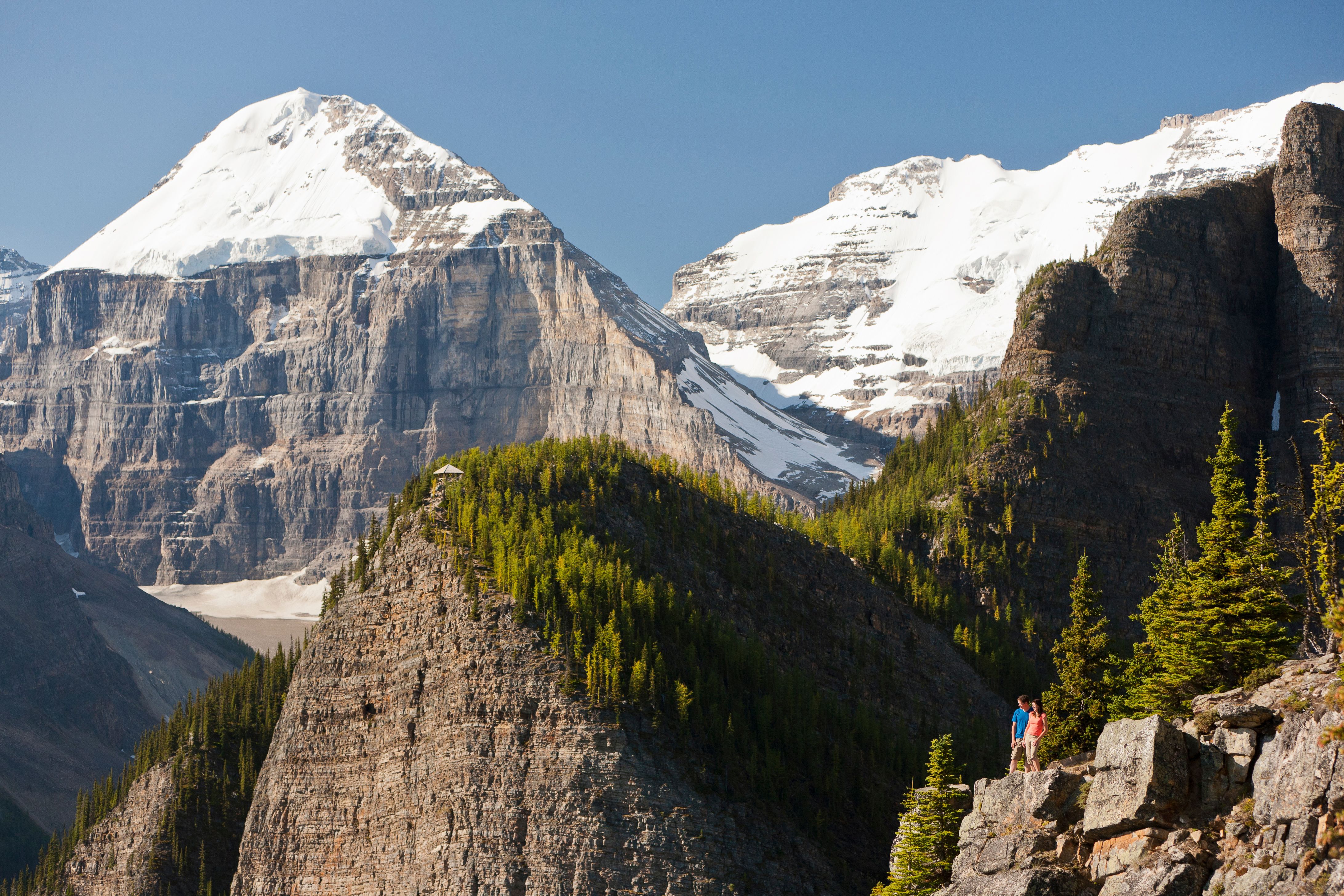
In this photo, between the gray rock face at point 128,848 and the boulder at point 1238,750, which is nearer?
the boulder at point 1238,750

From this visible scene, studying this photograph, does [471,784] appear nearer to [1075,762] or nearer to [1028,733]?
[1028,733]

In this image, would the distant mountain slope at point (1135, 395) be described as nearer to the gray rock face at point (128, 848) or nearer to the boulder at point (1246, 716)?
the gray rock face at point (128, 848)

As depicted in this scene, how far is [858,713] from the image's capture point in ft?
338

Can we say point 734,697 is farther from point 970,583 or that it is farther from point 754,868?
point 970,583

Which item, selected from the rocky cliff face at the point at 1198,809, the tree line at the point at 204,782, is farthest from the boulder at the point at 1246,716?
the tree line at the point at 204,782

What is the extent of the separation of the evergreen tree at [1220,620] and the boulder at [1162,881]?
1245 cm

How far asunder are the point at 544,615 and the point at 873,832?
22709mm

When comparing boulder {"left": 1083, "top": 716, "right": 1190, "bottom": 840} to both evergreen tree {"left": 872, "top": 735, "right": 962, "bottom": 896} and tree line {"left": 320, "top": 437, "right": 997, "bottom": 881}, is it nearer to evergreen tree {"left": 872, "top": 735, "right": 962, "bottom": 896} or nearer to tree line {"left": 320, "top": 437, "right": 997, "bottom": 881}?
evergreen tree {"left": 872, "top": 735, "right": 962, "bottom": 896}

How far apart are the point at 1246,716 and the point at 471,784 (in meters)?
46.2

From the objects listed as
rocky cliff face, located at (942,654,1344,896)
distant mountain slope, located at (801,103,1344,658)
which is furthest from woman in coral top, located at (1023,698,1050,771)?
distant mountain slope, located at (801,103,1344,658)

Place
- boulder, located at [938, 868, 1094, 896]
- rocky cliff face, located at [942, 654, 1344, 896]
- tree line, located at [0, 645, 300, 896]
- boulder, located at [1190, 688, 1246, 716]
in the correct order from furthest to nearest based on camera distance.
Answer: tree line, located at [0, 645, 300, 896]
boulder, located at [1190, 688, 1246, 716]
boulder, located at [938, 868, 1094, 896]
rocky cliff face, located at [942, 654, 1344, 896]

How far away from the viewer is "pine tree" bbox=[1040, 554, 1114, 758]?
220ft

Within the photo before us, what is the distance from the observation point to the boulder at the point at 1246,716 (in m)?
50.5

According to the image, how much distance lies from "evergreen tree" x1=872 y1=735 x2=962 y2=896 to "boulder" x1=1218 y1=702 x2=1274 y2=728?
15543 millimetres
